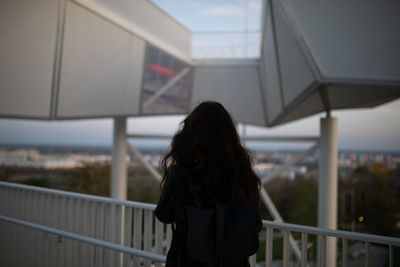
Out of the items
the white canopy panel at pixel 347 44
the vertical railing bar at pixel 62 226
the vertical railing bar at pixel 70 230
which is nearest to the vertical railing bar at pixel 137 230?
the vertical railing bar at pixel 70 230

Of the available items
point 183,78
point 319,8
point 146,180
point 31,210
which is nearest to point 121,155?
point 183,78

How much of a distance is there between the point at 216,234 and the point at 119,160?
12.6 meters

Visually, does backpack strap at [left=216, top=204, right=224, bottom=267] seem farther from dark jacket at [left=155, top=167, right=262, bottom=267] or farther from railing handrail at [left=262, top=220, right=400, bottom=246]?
railing handrail at [left=262, top=220, right=400, bottom=246]

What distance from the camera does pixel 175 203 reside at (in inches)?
75.7

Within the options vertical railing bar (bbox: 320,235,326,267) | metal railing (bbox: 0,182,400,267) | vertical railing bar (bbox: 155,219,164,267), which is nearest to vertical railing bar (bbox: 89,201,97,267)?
metal railing (bbox: 0,182,400,267)

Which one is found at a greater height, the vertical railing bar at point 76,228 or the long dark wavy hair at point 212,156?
the long dark wavy hair at point 212,156

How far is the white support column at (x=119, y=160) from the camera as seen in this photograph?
13.5m

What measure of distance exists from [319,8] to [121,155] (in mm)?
10768

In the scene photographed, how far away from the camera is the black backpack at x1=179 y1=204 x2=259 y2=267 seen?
1772mm

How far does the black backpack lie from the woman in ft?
0.26

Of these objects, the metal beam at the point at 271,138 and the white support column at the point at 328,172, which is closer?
the white support column at the point at 328,172

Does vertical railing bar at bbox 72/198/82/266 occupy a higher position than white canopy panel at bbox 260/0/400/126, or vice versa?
white canopy panel at bbox 260/0/400/126

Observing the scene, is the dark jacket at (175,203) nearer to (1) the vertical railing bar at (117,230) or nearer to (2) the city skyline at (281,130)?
(1) the vertical railing bar at (117,230)

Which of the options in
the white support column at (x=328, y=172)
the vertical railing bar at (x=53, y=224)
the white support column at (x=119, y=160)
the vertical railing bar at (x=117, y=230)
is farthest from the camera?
the white support column at (x=119, y=160)
